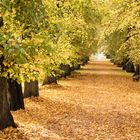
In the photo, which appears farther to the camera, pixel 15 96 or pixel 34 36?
pixel 15 96

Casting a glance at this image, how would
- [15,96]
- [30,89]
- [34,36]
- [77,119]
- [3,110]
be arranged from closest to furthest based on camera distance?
1. [34,36]
2. [3,110]
3. [77,119]
4. [15,96]
5. [30,89]

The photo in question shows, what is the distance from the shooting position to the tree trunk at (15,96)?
609 inches

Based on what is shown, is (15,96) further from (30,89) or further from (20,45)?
(20,45)

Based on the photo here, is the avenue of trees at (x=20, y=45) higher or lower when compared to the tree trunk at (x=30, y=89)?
higher

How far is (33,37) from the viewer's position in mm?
11023

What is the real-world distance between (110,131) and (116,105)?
6.69 meters

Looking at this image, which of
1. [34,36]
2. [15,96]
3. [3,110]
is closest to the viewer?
[34,36]

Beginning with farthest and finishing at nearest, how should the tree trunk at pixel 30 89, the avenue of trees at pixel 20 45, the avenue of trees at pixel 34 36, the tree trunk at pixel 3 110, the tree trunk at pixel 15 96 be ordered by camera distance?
1. the tree trunk at pixel 30 89
2. the tree trunk at pixel 15 96
3. the tree trunk at pixel 3 110
4. the avenue of trees at pixel 34 36
5. the avenue of trees at pixel 20 45

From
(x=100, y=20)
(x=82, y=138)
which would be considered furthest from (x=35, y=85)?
(x=100, y=20)

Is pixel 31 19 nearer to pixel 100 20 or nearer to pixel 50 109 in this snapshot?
pixel 50 109

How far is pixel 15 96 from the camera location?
15852 millimetres

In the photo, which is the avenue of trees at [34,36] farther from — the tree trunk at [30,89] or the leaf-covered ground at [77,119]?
the leaf-covered ground at [77,119]

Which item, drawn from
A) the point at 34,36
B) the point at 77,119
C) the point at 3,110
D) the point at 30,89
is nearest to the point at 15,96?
the point at 77,119

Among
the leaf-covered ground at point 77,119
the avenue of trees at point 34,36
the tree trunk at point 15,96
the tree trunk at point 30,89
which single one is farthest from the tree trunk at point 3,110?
→ the tree trunk at point 30,89
